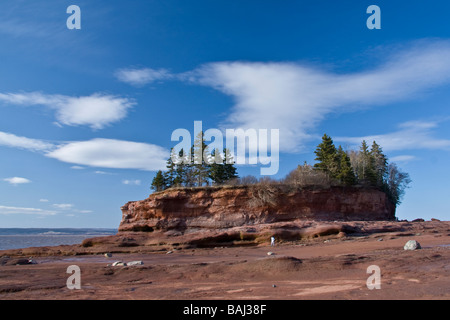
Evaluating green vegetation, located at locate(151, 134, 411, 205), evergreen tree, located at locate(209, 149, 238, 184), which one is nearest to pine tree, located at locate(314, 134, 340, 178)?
green vegetation, located at locate(151, 134, 411, 205)

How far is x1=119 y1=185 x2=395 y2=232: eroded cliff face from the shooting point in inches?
1294

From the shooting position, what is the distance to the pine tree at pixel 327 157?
39.4 meters

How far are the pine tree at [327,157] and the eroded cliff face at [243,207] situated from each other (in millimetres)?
4389

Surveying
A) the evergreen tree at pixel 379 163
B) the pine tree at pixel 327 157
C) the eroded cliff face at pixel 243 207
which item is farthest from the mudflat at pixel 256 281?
the evergreen tree at pixel 379 163

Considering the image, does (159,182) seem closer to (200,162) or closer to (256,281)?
(200,162)

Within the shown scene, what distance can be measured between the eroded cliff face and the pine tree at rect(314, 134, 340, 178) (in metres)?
4.39

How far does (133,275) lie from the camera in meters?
11.9

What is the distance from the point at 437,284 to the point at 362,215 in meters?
30.0

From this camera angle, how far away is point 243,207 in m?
33.2

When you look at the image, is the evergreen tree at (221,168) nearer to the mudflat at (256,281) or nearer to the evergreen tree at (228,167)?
the evergreen tree at (228,167)

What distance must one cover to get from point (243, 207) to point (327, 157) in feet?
50.5

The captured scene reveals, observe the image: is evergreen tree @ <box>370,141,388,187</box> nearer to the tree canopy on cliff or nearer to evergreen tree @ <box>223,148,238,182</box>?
the tree canopy on cliff
